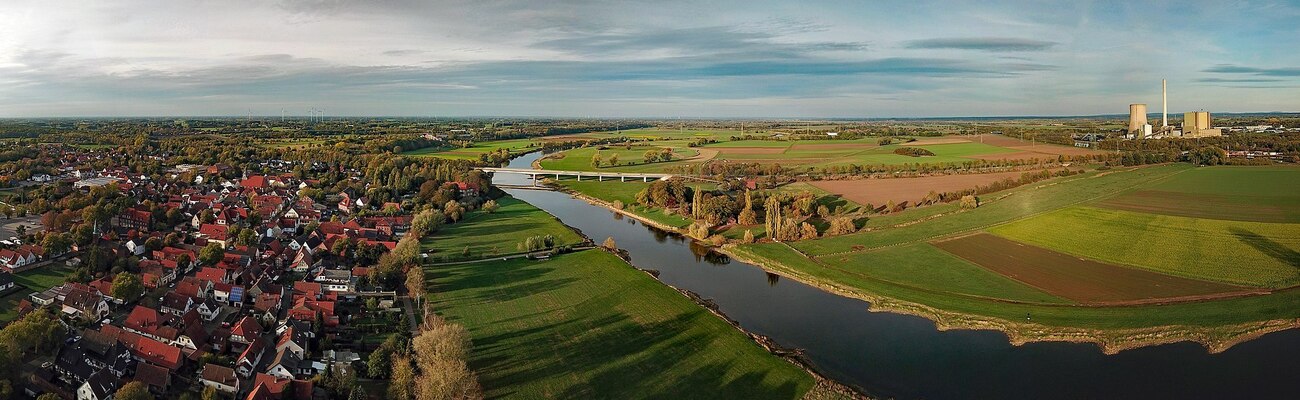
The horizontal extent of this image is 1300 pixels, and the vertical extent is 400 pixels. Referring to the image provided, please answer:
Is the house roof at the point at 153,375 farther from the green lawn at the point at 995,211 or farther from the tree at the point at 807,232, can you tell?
the tree at the point at 807,232

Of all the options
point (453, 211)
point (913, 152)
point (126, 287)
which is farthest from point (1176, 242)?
point (913, 152)

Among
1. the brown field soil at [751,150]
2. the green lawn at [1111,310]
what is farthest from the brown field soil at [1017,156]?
the green lawn at [1111,310]

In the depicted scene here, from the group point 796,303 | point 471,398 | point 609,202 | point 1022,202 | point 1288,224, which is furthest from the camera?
point 609,202

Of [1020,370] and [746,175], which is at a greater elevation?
[746,175]

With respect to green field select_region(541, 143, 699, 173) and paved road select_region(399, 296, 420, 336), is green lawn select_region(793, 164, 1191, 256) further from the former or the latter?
green field select_region(541, 143, 699, 173)

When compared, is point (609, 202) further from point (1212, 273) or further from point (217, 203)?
point (1212, 273)

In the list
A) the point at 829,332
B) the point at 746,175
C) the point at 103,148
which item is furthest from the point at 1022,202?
the point at 103,148

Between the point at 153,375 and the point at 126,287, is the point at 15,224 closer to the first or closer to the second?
the point at 126,287
